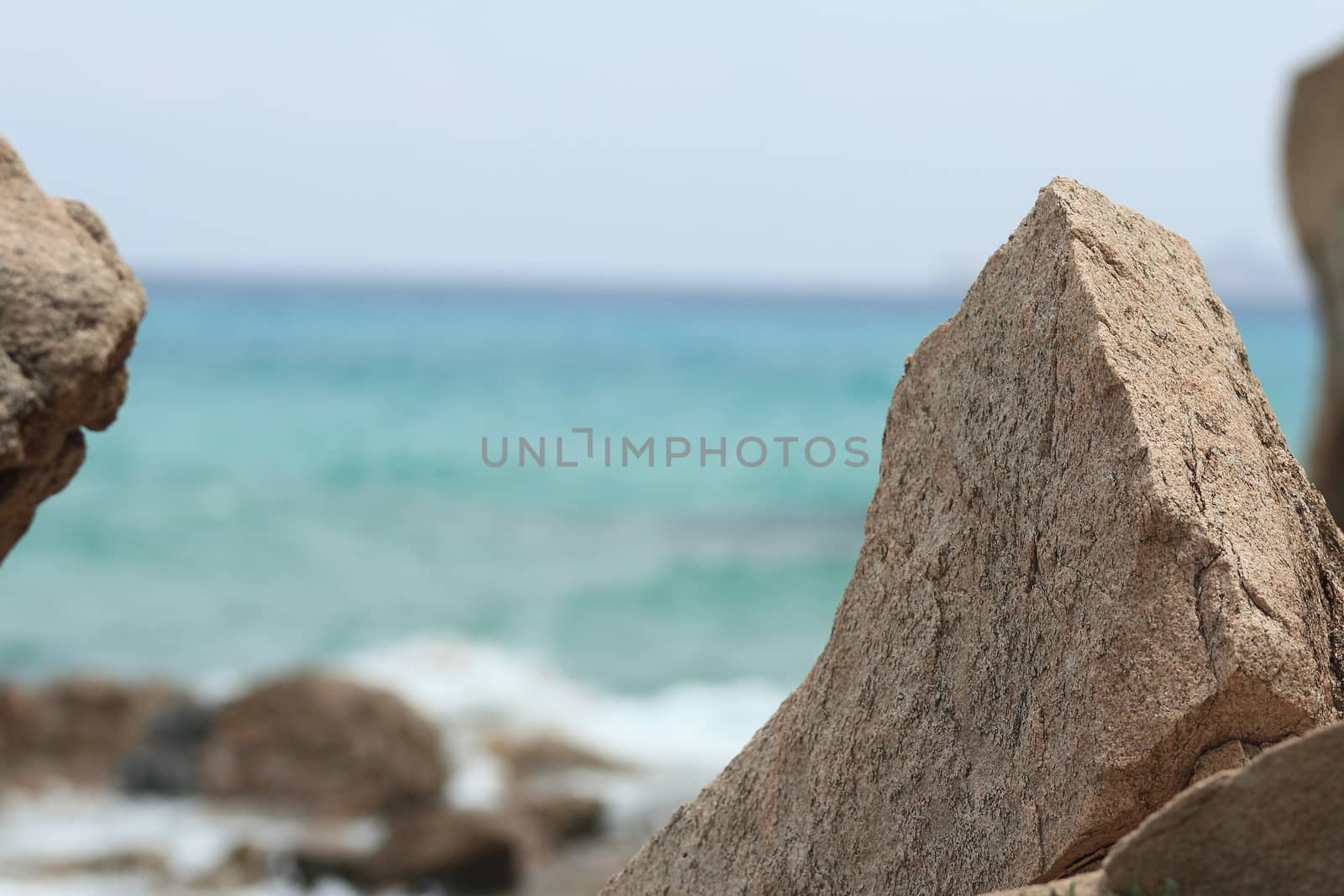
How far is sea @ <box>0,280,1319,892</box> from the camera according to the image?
9898 mm

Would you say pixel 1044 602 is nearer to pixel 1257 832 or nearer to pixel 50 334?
pixel 1257 832

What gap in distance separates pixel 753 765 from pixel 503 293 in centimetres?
9768

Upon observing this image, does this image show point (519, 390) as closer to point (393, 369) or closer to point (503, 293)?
point (393, 369)

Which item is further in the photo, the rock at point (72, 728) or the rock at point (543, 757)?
the rock at point (543, 757)

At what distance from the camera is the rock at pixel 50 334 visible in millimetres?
2312

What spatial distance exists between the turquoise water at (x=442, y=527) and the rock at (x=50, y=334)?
806 cm

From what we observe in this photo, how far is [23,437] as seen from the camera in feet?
7.82

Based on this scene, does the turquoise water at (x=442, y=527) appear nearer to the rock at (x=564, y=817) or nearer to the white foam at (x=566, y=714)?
the white foam at (x=566, y=714)

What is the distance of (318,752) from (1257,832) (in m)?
6.19

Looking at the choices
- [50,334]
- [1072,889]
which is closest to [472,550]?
[50,334]

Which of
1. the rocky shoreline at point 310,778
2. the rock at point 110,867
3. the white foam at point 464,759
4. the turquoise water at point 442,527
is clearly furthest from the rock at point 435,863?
the turquoise water at point 442,527

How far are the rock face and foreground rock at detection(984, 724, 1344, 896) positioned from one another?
0.27m

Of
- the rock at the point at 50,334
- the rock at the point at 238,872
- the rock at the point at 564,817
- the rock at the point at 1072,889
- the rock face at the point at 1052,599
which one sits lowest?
the rock at the point at 238,872

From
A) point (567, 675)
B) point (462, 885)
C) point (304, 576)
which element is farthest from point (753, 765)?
point (304, 576)
